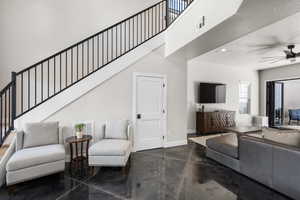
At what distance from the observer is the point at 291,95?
29.2 feet

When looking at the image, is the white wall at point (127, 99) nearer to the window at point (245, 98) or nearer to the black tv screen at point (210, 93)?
the black tv screen at point (210, 93)

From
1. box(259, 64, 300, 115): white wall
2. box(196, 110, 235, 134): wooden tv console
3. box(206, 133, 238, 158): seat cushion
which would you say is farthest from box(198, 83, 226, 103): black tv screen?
box(259, 64, 300, 115): white wall

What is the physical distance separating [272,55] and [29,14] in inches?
300

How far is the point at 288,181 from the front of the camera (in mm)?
2053

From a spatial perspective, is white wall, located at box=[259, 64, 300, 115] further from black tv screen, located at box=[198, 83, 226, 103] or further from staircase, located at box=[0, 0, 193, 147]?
staircase, located at box=[0, 0, 193, 147]

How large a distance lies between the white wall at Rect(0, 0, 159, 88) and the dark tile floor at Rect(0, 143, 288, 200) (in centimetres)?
302

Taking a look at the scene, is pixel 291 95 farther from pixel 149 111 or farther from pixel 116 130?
pixel 116 130

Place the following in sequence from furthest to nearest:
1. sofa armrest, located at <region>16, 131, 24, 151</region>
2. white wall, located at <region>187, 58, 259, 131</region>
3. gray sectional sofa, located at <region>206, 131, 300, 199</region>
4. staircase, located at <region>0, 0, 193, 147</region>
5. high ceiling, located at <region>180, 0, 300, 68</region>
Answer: white wall, located at <region>187, 58, 259, 131</region>
staircase, located at <region>0, 0, 193, 147</region>
sofa armrest, located at <region>16, 131, 24, 151</region>
gray sectional sofa, located at <region>206, 131, 300, 199</region>
high ceiling, located at <region>180, 0, 300, 68</region>

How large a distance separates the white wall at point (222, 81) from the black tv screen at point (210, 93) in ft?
0.82

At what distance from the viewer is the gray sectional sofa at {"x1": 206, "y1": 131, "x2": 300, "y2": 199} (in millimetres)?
2018

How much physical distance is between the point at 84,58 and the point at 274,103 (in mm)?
8925

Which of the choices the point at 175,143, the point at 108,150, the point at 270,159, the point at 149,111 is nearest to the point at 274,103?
the point at 175,143

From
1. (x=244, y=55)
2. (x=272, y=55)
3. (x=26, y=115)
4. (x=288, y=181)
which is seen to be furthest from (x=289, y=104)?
(x=26, y=115)

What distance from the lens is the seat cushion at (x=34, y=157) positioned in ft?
7.34
